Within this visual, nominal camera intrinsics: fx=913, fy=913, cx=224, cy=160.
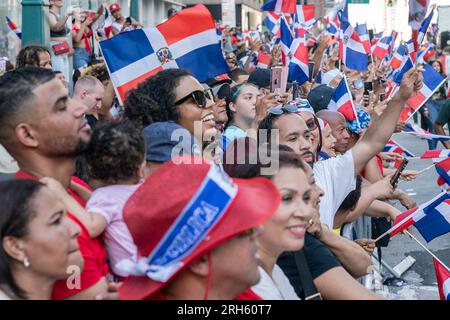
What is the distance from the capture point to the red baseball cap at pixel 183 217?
9.48 ft

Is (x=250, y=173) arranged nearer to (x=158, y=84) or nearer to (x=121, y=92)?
(x=158, y=84)

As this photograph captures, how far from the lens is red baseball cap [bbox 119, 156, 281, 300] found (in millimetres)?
2889

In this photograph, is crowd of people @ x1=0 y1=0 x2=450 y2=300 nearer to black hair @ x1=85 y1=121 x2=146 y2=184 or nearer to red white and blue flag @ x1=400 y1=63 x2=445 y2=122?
black hair @ x1=85 y1=121 x2=146 y2=184

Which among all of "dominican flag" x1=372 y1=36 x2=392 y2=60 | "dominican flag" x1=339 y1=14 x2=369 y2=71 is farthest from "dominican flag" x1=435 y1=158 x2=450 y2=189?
"dominican flag" x1=372 y1=36 x2=392 y2=60

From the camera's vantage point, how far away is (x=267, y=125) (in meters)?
5.75

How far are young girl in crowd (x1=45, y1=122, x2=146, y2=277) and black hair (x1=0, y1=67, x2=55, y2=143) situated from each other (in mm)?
337

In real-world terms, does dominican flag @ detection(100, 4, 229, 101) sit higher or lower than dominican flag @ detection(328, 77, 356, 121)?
higher

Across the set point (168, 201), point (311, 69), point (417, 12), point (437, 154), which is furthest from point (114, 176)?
point (311, 69)

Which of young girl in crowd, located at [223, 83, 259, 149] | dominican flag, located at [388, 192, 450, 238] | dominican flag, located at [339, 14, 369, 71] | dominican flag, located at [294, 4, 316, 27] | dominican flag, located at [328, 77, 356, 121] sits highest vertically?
young girl in crowd, located at [223, 83, 259, 149]

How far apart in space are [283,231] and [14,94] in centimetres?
129

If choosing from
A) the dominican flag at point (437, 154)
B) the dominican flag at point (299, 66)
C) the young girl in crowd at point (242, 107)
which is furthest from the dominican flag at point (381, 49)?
the young girl in crowd at point (242, 107)

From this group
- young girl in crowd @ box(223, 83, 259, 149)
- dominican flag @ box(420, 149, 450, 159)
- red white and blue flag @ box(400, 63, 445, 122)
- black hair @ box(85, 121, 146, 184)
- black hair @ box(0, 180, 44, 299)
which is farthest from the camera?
red white and blue flag @ box(400, 63, 445, 122)
